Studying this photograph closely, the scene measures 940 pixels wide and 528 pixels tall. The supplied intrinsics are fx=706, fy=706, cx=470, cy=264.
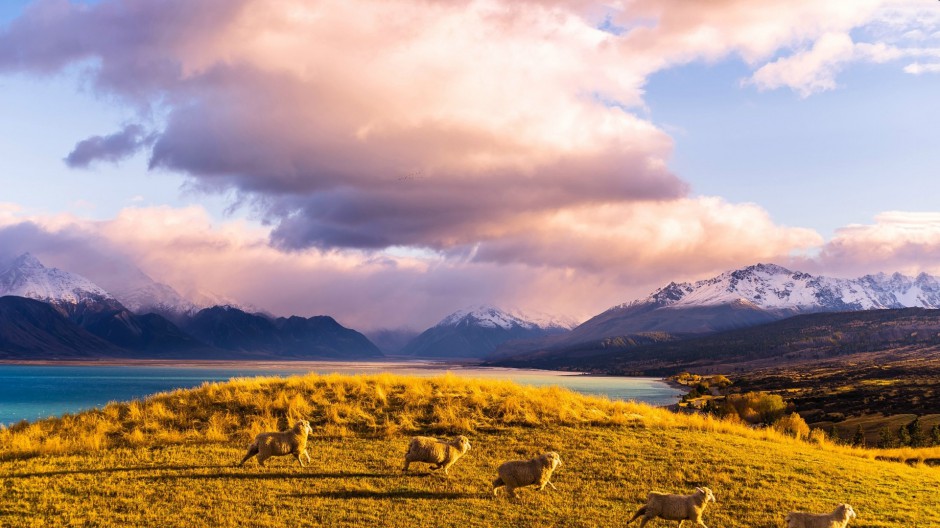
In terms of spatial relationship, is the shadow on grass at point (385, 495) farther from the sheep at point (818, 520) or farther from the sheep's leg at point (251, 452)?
the sheep at point (818, 520)

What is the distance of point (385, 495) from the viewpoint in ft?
55.1

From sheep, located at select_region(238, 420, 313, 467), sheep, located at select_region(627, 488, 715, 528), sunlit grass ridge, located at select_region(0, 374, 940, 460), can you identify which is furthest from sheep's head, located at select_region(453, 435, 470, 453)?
sunlit grass ridge, located at select_region(0, 374, 940, 460)

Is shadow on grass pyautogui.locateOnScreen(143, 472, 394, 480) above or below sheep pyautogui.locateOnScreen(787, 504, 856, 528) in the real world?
above

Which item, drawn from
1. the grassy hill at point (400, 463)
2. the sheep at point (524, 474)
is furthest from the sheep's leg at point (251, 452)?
the sheep at point (524, 474)

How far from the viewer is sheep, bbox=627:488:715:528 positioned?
580 inches

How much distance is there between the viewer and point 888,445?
56781 mm

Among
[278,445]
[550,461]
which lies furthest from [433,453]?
[278,445]

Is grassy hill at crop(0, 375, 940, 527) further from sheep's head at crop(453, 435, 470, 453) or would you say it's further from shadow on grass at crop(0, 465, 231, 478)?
sheep's head at crop(453, 435, 470, 453)

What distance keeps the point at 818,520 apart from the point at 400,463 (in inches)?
429

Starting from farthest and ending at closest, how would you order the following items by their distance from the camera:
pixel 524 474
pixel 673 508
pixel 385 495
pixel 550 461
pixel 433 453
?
1. pixel 433 453
2. pixel 550 461
3. pixel 524 474
4. pixel 385 495
5. pixel 673 508

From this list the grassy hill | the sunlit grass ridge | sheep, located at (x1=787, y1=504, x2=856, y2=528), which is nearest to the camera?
sheep, located at (x1=787, y1=504, x2=856, y2=528)

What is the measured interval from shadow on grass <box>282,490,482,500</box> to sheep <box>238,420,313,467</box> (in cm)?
284

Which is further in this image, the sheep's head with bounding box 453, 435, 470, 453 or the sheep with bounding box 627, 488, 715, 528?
the sheep's head with bounding box 453, 435, 470, 453

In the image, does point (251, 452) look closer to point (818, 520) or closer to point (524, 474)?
point (524, 474)
